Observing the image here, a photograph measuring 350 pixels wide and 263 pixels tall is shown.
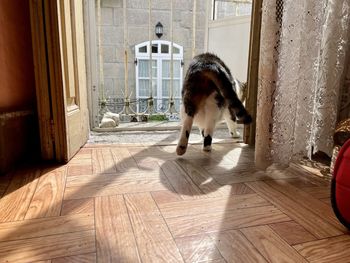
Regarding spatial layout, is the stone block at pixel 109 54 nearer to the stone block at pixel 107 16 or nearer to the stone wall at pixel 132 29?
the stone wall at pixel 132 29

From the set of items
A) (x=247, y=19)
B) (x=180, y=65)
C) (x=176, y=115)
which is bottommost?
(x=176, y=115)

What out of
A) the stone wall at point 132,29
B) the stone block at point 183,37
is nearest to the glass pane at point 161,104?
the stone wall at point 132,29

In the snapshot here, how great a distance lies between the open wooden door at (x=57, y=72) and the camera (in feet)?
3.98

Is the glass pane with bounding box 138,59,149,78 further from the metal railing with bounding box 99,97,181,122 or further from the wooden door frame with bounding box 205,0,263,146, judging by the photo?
the wooden door frame with bounding box 205,0,263,146

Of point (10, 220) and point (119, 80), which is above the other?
point (119, 80)

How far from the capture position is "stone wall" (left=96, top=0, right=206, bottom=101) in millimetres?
4297

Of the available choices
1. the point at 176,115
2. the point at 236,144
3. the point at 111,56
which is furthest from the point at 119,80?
the point at 236,144

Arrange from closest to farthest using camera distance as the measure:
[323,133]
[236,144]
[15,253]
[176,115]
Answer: [15,253] → [323,133] → [236,144] → [176,115]

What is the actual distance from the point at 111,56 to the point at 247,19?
2.81 metres

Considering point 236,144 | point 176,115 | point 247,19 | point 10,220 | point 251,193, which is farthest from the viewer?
point 176,115

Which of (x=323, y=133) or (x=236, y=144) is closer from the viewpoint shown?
(x=323, y=133)

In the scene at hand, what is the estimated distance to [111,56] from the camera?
443 centimetres

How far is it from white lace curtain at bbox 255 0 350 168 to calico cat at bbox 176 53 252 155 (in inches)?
6.4

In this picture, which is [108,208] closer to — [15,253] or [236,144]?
[15,253]
